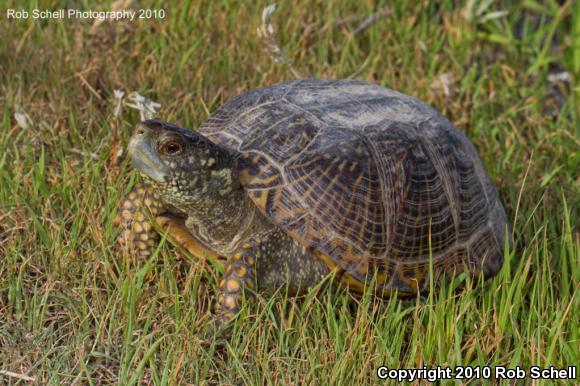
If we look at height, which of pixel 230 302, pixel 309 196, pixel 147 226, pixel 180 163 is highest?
pixel 180 163

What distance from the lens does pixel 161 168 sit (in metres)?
2.96

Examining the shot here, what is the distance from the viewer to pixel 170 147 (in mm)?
2945

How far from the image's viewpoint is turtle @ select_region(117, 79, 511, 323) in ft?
9.89

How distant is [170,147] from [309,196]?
0.57 meters

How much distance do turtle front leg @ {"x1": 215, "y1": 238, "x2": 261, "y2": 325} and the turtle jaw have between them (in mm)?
426

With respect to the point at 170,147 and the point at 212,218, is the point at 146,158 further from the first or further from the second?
the point at 212,218

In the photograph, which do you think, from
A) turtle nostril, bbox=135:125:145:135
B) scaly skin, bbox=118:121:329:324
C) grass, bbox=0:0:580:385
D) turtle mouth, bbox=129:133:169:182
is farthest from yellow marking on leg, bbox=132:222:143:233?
turtle nostril, bbox=135:125:145:135

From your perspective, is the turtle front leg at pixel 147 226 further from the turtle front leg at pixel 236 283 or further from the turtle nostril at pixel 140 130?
the turtle nostril at pixel 140 130

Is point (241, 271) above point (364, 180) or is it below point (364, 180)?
below

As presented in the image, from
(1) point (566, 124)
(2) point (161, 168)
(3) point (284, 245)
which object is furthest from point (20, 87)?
(1) point (566, 124)

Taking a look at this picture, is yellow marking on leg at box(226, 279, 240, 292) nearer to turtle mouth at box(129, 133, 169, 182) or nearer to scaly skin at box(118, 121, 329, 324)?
scaly skin at box(118, 121, 329, 324)

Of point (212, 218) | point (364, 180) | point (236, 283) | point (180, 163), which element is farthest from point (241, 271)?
point (364, 180)

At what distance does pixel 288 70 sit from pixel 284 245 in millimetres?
1681

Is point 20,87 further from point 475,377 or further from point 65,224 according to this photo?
point 475,377
